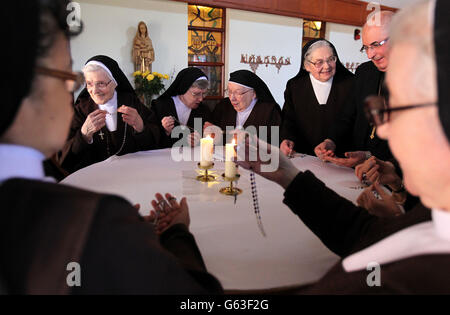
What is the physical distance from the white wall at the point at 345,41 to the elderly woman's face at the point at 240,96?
6970 mm

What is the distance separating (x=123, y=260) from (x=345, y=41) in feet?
36.9

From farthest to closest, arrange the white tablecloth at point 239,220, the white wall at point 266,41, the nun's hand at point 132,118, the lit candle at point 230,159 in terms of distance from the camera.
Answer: the white wall at point 266,41 → the nun's hand at point 132,118 → the lit candle at point 230,159 → the white tablecloth at point 239,220

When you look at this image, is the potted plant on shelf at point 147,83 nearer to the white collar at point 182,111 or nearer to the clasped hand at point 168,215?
the white collar at point 182,111

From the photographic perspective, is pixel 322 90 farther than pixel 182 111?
No

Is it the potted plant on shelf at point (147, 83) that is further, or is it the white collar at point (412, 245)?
the potted plant on shelf at point (147, 83)

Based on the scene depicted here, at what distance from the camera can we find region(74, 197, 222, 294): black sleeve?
73cm

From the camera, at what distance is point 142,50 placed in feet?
23.0

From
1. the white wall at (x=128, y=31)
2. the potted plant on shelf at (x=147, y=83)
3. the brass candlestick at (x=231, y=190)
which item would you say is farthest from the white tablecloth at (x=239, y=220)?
the white wall at (x=128, y=31)

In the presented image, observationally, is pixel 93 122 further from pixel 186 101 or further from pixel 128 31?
pixel 128 31

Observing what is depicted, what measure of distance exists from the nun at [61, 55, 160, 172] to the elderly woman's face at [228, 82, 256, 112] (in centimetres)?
125

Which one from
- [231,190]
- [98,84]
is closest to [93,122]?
[98,84]

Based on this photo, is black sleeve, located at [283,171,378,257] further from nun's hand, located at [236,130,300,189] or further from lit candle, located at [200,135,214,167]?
lit candle, located at [200,135,214,167]

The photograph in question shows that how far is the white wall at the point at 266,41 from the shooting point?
8445 mm

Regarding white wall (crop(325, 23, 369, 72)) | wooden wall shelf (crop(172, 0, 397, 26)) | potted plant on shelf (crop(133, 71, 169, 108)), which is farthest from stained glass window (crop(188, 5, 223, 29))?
white wall (crop(325, 23, 369, 72))
